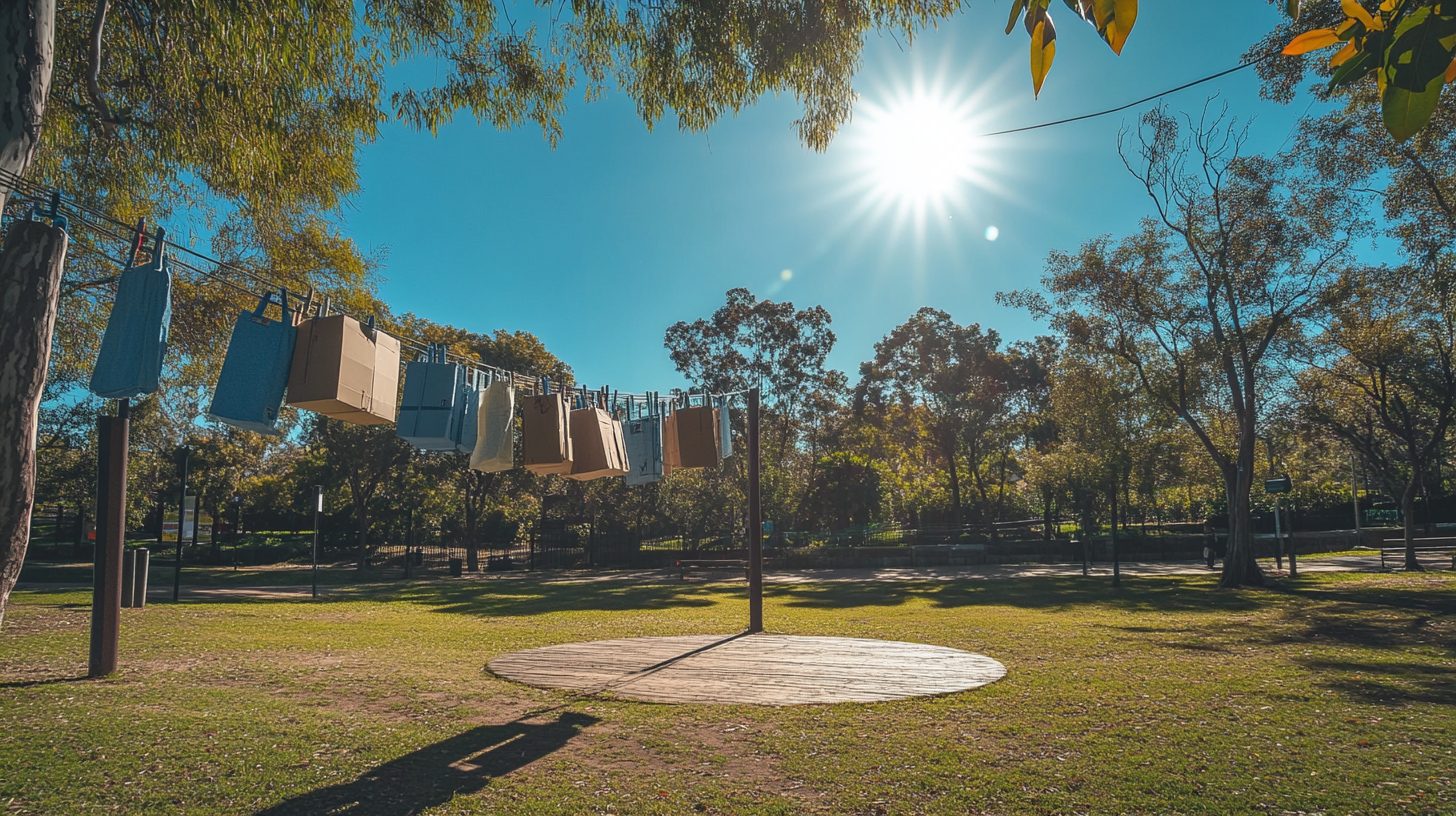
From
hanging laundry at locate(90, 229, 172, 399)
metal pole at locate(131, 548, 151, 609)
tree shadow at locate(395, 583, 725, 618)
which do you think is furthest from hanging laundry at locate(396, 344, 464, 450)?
metal pole at locate(131, 548, 151, 609)

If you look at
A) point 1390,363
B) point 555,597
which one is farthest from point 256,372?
point 1390,363

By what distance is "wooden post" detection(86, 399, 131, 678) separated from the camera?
6777 millimetres

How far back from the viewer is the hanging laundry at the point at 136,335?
4961 millimetres

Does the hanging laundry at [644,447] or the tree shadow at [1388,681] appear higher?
the hanging laundry at [644,447]

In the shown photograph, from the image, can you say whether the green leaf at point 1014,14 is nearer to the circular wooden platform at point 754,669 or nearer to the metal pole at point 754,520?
the circular wooden platform at point 754,669

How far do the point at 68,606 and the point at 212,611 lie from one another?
7.47 ft

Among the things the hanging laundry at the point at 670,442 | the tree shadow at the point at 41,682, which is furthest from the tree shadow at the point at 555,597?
the tree shadow at the point at 41,682

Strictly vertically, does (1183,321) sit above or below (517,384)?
above

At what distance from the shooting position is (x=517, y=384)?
841 cm

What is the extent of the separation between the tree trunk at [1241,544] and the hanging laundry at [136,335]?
64.3 feet

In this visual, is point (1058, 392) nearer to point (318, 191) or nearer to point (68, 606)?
point (318, 191)

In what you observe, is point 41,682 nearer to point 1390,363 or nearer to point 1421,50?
point 1421,50


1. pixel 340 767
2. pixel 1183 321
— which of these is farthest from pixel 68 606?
pixel 1183 321

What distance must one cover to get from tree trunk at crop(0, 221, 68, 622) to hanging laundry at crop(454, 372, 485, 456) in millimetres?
3736
